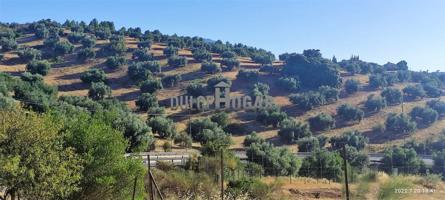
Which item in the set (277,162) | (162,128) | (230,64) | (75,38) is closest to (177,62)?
(230,64)

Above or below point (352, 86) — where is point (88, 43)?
above

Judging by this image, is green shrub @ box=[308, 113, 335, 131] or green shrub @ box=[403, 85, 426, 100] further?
green shrub @ box=[403, 85, 426, 100]

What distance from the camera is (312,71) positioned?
302 feet

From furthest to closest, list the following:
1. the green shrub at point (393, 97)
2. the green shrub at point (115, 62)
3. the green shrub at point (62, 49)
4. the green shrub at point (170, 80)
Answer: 1. the green shrub at point (62, 49)
2. the green shrub at point (115, 62)
3. the green shrub at point (170, 80)
4. the green shrub at point (393, 97)

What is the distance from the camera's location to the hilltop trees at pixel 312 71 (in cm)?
8738

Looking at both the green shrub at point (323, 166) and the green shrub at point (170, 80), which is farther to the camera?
the green shrub at point (170, 80)

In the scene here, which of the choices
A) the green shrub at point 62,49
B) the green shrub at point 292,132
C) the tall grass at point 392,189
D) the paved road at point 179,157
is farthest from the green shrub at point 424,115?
the green shrub at point 62,49

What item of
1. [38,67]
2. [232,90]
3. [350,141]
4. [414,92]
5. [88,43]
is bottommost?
[350,141]

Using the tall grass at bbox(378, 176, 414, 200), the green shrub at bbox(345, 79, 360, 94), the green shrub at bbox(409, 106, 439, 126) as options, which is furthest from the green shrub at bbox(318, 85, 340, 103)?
the tall grass at bbox(378, 176, 414, 200)

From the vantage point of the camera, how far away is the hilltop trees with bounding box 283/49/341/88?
3440 inches

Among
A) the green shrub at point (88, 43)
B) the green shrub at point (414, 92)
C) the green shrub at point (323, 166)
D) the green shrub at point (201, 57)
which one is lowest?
the green shrub at point (323, 166)

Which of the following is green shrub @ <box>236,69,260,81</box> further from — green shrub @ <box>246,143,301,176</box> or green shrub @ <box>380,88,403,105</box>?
green shrub @ <box>246,143,301,176</box>

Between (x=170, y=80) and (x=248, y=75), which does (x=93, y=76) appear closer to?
(x=170, y=80)

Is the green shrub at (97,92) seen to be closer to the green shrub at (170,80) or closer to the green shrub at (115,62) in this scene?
the green shrub at (170,80)
